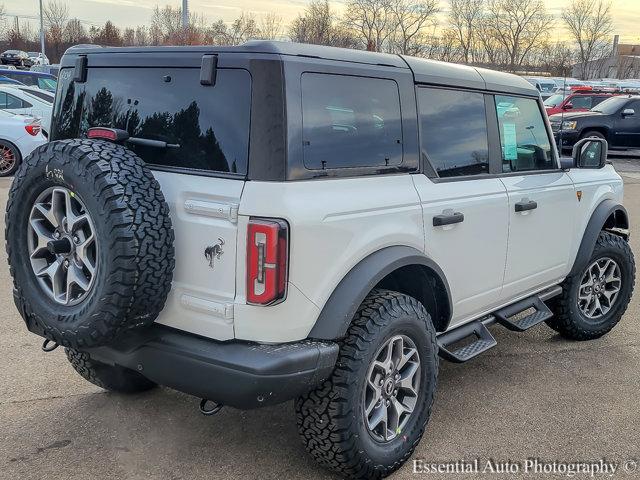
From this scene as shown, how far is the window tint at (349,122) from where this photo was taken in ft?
9.45

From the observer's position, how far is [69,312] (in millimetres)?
2807

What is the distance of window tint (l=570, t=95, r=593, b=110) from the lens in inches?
804

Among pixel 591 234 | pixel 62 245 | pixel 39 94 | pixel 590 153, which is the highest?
pixel 590 153

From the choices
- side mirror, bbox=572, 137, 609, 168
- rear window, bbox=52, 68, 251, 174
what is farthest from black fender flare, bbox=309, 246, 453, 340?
side mirror, bbox=572, 137, 609, 168

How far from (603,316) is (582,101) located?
677 inches

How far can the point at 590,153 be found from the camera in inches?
188

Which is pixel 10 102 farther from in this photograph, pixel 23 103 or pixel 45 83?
pixel 45 83

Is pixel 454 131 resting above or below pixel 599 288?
above

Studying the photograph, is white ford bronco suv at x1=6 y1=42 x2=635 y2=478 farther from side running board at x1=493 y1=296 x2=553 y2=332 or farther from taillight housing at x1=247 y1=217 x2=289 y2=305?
side running board at x1=493 y1=296 x2=553 y2=332

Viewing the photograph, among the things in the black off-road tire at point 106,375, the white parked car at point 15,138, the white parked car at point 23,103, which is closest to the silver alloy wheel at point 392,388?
the black off-road tire at point 106,375

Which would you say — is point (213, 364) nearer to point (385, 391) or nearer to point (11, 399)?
point (385, 391)

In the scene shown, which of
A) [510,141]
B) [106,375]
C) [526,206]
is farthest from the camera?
[510,141]

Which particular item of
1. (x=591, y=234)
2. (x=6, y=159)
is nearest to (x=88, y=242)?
(x=591, y=234)

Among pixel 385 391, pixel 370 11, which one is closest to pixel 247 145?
pixel 385 391
